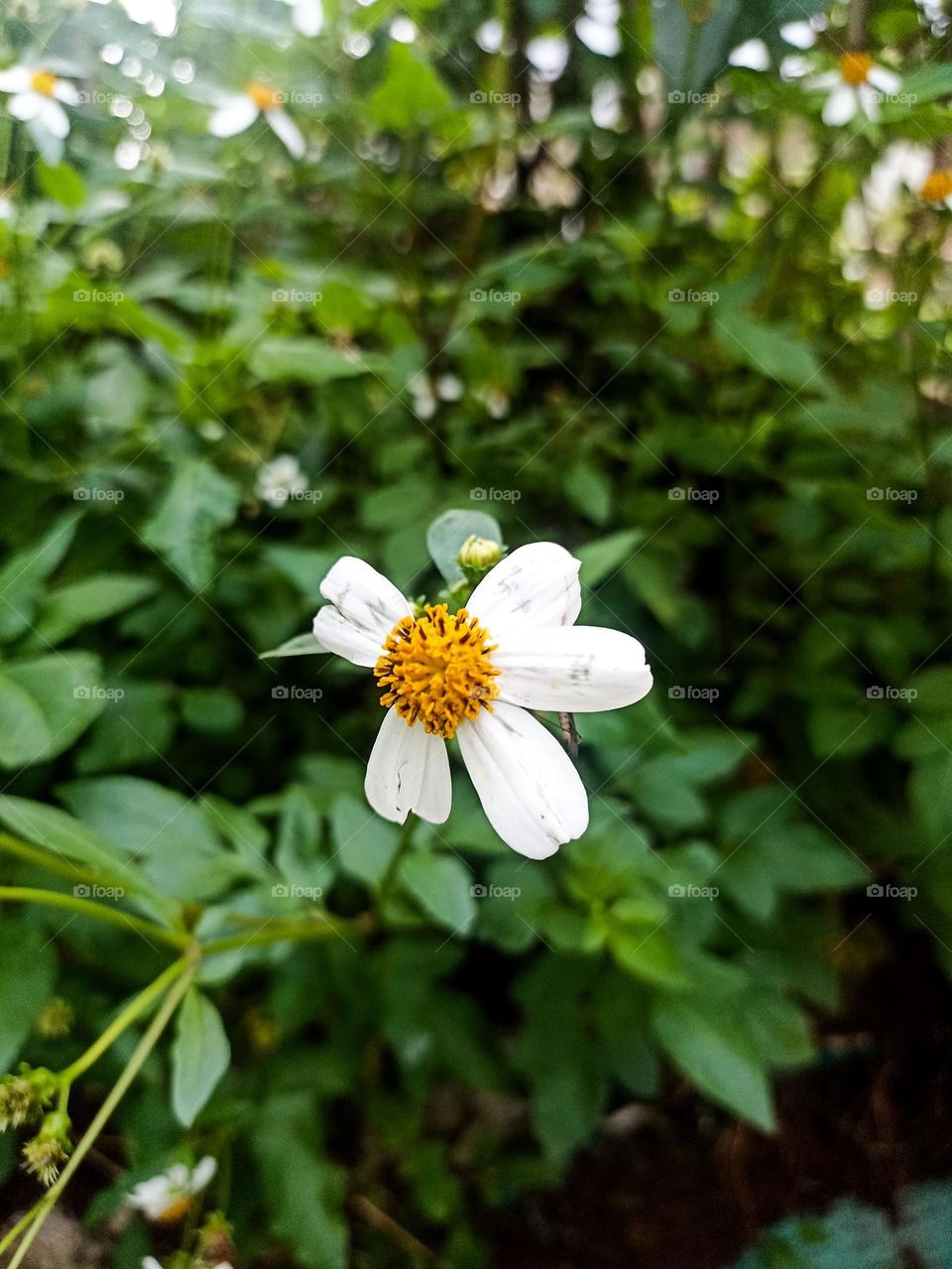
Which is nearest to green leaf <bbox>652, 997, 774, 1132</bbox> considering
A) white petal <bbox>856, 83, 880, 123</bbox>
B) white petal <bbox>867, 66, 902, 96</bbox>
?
white petal <bbox>856, 83, 880, 123</bbox>

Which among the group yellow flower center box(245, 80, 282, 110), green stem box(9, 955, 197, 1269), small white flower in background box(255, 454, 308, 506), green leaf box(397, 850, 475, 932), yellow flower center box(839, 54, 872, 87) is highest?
yellow flower center box(839, 54, 872, 87)

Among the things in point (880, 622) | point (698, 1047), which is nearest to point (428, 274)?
point (880, 622)

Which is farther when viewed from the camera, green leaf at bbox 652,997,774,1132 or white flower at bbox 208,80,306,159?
white flower at bbox 208,80,306,159

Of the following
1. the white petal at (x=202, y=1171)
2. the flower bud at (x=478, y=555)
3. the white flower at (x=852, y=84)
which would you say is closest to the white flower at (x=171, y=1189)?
the white petal at (x=202, y=1171)

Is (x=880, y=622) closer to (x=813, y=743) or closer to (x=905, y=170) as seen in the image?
(x=813, y=743)

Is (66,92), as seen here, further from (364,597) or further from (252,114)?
(364,597)

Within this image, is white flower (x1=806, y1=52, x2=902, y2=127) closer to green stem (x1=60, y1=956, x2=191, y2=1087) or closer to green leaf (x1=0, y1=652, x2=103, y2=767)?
green leaf (x1=0, y1=652, x2=103, y2=767)

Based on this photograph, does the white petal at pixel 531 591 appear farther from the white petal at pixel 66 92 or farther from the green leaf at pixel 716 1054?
the white petal at pixel 66 92
